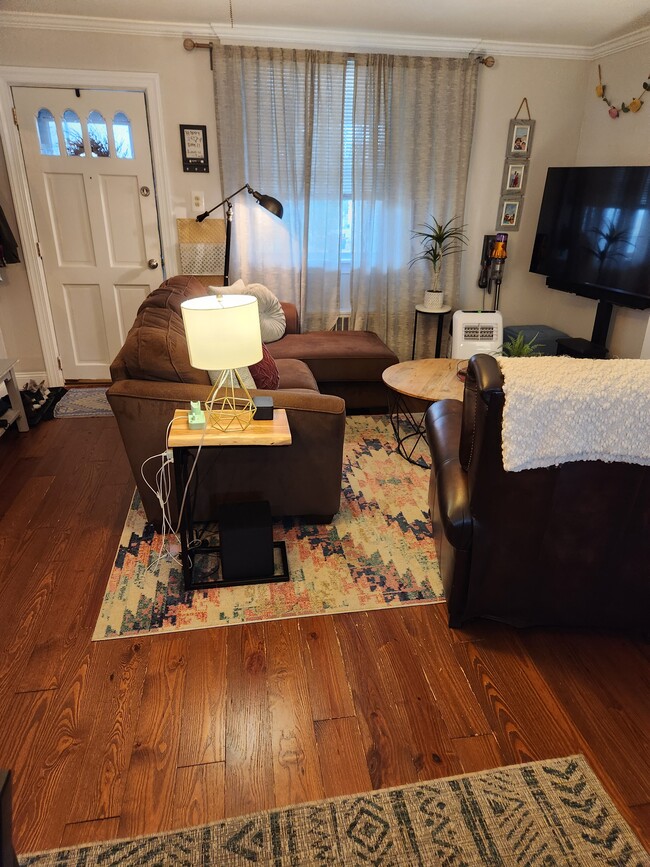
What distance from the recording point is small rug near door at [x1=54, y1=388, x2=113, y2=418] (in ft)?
12.2

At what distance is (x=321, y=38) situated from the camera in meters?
3.58

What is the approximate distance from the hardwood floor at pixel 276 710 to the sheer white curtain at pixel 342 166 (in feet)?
9.19

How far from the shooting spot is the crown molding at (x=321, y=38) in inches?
132

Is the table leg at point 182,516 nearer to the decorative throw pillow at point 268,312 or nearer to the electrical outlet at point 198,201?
the decorative throw pillow at point 268,312

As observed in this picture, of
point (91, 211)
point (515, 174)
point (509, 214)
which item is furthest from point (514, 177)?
point (91, 211)

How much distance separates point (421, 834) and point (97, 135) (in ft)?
13.9

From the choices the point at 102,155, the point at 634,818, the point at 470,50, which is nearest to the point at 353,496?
the point at 634,818

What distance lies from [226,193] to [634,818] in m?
3.96

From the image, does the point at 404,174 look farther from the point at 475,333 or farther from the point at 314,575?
the point at 314,575

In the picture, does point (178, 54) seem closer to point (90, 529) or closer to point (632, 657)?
point (90, 529)

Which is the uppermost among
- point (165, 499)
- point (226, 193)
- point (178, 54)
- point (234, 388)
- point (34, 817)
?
point (178, 54)

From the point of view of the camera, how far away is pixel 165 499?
227 cm

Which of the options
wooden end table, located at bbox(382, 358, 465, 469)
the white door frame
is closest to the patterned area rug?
wooden end table, located at bbox(382, 358, 465, 469)

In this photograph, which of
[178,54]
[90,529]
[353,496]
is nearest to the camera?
[90,529]
